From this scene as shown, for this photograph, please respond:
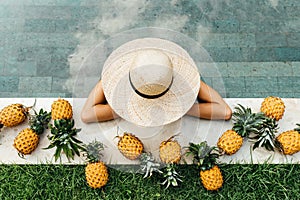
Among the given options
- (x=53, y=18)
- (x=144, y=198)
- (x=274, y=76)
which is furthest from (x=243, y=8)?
(x=144, y=198)

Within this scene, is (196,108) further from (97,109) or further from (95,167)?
(95,167)

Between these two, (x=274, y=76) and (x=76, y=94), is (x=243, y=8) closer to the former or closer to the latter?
(x=274, y=76)

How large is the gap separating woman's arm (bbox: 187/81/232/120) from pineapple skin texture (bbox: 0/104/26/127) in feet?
3.59

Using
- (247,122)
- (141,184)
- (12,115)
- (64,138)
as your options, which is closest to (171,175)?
(141,184)

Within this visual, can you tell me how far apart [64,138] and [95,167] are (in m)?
0.26

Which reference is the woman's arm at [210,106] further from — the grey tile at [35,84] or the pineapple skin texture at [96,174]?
the grey tile at [35,84]

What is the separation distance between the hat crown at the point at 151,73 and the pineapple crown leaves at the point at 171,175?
0.67 m

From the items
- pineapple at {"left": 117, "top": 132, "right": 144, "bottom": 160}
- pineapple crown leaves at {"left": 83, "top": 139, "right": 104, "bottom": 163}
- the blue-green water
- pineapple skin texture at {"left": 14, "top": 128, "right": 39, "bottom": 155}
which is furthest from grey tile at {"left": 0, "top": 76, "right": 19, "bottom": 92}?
pineapple at {"left": 117, "top": 132, "right": 144, "bottom": 160}

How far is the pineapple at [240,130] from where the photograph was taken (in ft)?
9.24

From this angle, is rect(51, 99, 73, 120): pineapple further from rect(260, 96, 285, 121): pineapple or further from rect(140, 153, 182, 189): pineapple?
rect(260, 96, 285, 121): pineapple

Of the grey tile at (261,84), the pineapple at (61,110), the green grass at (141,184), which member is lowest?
the green grass at (141,184)

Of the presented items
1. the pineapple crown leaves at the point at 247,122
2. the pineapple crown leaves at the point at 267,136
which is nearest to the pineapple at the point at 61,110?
the pineapple crown leaves at the point at 247,122

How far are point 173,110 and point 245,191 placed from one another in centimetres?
80

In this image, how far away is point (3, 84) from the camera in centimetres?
363
